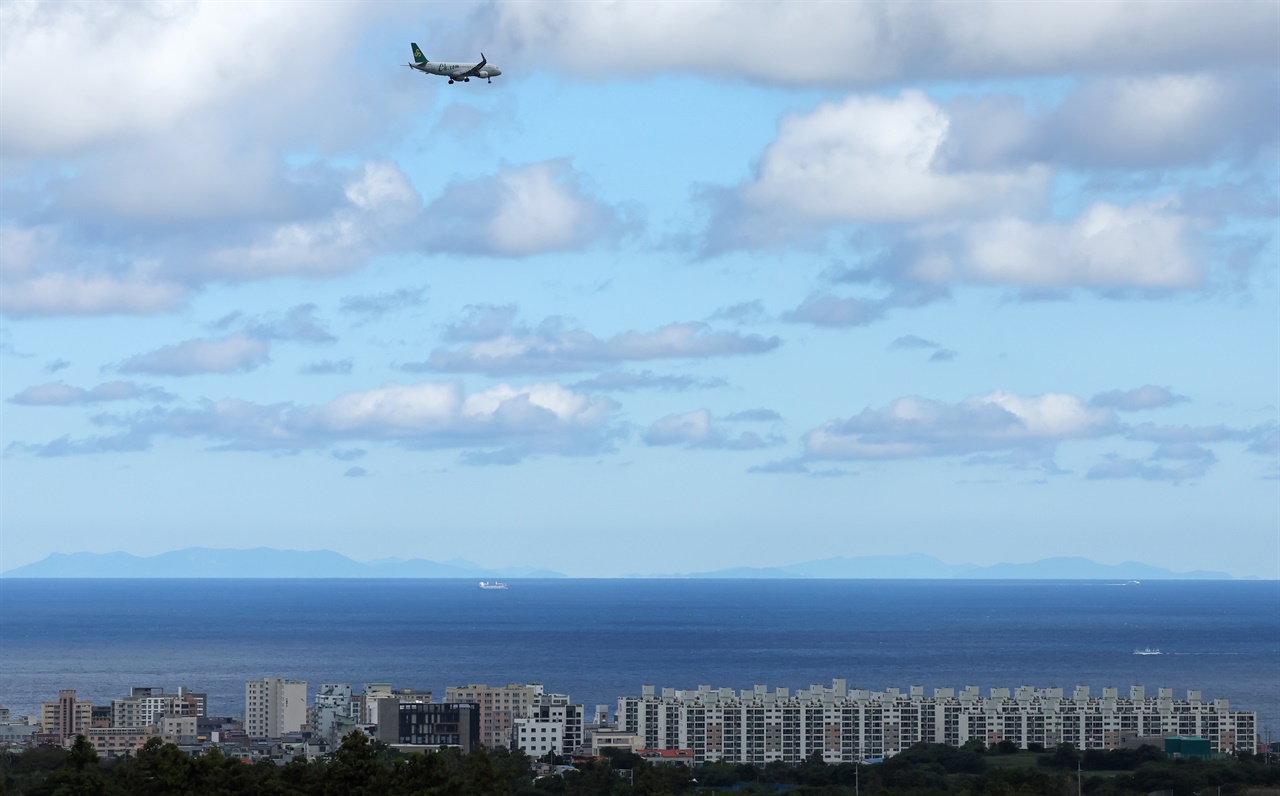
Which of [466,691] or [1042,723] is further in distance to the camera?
[466,691]

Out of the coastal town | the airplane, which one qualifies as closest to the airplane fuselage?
the airplane

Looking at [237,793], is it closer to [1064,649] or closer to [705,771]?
[705,771]

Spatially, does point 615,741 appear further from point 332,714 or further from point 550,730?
point 332,714

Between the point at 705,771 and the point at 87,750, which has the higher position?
the point at 87,750

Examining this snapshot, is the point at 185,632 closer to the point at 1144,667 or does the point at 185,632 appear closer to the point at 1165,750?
the point at 1144,667

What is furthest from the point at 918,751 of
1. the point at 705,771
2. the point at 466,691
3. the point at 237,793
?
the point at 237,793

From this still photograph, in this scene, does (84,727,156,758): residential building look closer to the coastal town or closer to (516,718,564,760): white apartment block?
the coastal town

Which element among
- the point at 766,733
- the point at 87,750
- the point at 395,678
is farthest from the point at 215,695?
the point at 87,750

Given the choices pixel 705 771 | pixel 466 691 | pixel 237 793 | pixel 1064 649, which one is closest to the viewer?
pixel 237 793

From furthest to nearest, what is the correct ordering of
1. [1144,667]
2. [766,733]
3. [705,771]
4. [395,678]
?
[1144,667] < [395,678] < [766,733] < [705,771]
